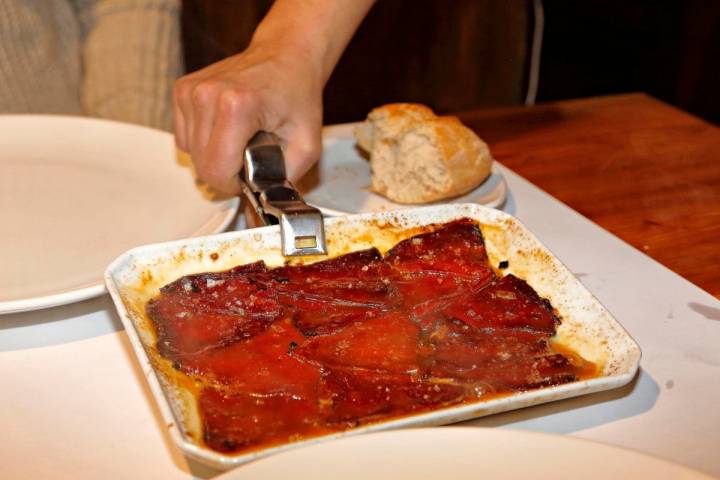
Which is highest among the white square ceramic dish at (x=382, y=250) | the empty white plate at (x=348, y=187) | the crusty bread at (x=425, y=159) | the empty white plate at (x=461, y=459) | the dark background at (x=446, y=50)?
the empty white plate at (x=461, y=459)

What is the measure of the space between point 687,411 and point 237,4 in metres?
2.14

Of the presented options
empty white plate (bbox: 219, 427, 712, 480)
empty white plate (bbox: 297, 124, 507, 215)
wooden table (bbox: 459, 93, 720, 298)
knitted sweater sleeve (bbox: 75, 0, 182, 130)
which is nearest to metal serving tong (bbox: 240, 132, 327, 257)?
empty white plate (bbox: 297, 124, 507, 215)

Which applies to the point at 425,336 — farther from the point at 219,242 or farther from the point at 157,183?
the point at 157,183

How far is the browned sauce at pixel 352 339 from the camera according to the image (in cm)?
68

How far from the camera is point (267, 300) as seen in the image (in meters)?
0.84

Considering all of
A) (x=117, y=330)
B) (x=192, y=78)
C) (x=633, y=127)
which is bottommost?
(x=633, y=127)

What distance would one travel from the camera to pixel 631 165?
1466mm

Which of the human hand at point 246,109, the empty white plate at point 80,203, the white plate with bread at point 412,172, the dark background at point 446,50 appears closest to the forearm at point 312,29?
the human hand at point 246,109

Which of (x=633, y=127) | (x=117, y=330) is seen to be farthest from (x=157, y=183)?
(x=633, y=127)

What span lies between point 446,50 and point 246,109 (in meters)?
1.98

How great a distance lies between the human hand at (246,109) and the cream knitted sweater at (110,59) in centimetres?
87

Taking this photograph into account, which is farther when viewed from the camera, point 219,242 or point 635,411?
point 219,242

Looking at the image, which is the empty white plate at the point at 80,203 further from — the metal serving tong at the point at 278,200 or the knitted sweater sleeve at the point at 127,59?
the knitted sweater sleeve at the point at 127,59

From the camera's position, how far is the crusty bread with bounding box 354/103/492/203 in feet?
4.19
